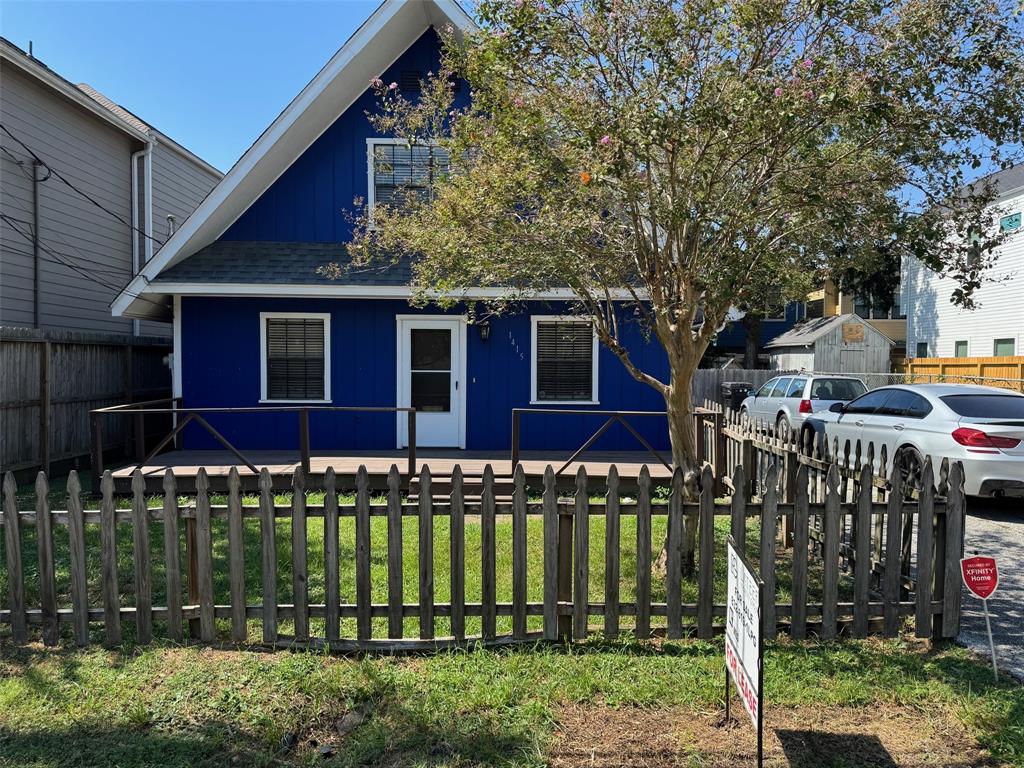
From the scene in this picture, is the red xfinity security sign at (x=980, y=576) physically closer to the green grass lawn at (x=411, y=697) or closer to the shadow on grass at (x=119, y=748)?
the green grass lawn at (x=411, y=697)

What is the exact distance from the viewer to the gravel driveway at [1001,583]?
4453 mm

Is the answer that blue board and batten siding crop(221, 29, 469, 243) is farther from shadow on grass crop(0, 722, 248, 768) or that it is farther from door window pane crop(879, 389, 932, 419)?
shadow on grass crop(0, 722, 248, 768)

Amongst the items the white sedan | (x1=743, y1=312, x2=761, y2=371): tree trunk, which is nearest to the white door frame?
the white sedan

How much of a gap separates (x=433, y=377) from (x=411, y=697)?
8.15 m

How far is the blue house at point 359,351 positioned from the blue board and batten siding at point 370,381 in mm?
17

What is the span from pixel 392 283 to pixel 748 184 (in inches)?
264

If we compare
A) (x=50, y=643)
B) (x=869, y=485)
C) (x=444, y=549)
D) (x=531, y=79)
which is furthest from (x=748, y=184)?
(x=50, y=643)

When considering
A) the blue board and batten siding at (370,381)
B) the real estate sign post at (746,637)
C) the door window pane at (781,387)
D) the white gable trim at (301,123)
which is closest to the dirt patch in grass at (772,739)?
the real estate sign post at (746,637)

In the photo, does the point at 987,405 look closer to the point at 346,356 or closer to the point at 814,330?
the point at 346,356

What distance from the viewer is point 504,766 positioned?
3.20 m

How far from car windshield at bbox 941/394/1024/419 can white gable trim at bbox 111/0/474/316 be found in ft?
26.4

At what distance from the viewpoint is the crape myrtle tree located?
4371 mm

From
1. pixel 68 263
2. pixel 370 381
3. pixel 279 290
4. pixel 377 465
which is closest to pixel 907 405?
pixel 377 465

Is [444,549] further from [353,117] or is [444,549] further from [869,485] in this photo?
[353,117]
